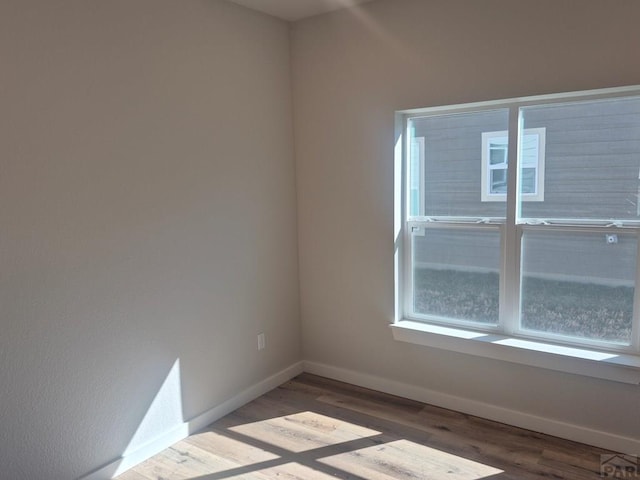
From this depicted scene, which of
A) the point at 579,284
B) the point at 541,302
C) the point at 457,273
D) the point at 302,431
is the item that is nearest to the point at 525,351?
the point at 541,302

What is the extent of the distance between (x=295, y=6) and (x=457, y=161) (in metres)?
1.47

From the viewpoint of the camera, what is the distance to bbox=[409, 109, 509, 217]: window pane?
2963 mm

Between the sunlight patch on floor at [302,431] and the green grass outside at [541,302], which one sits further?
the sunlight patch on floor at [302,431]

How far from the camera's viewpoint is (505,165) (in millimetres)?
2885

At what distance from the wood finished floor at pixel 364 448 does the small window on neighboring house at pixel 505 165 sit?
141cm

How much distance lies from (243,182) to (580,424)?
249 centimetres

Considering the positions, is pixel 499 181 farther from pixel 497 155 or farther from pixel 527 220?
pixel 527 220

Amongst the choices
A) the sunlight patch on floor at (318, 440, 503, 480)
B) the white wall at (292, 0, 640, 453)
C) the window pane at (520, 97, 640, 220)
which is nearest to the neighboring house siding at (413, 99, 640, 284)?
the window pane at (520, 97, 640, 220)

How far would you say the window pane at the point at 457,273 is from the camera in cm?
303

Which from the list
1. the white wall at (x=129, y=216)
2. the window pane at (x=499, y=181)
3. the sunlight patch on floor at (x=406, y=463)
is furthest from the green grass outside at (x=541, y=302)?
the white wall at (x=129, y=216)

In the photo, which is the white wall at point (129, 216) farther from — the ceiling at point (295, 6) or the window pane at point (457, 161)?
the window pane at point (457, 161)

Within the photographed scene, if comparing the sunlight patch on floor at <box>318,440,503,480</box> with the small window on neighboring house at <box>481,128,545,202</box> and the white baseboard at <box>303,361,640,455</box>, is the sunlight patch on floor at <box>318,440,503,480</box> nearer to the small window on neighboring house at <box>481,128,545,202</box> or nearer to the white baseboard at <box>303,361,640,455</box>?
the white baseboard at <box>303,361,640,455</box>

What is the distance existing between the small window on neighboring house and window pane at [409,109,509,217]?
1cm

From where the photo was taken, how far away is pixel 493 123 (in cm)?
292
